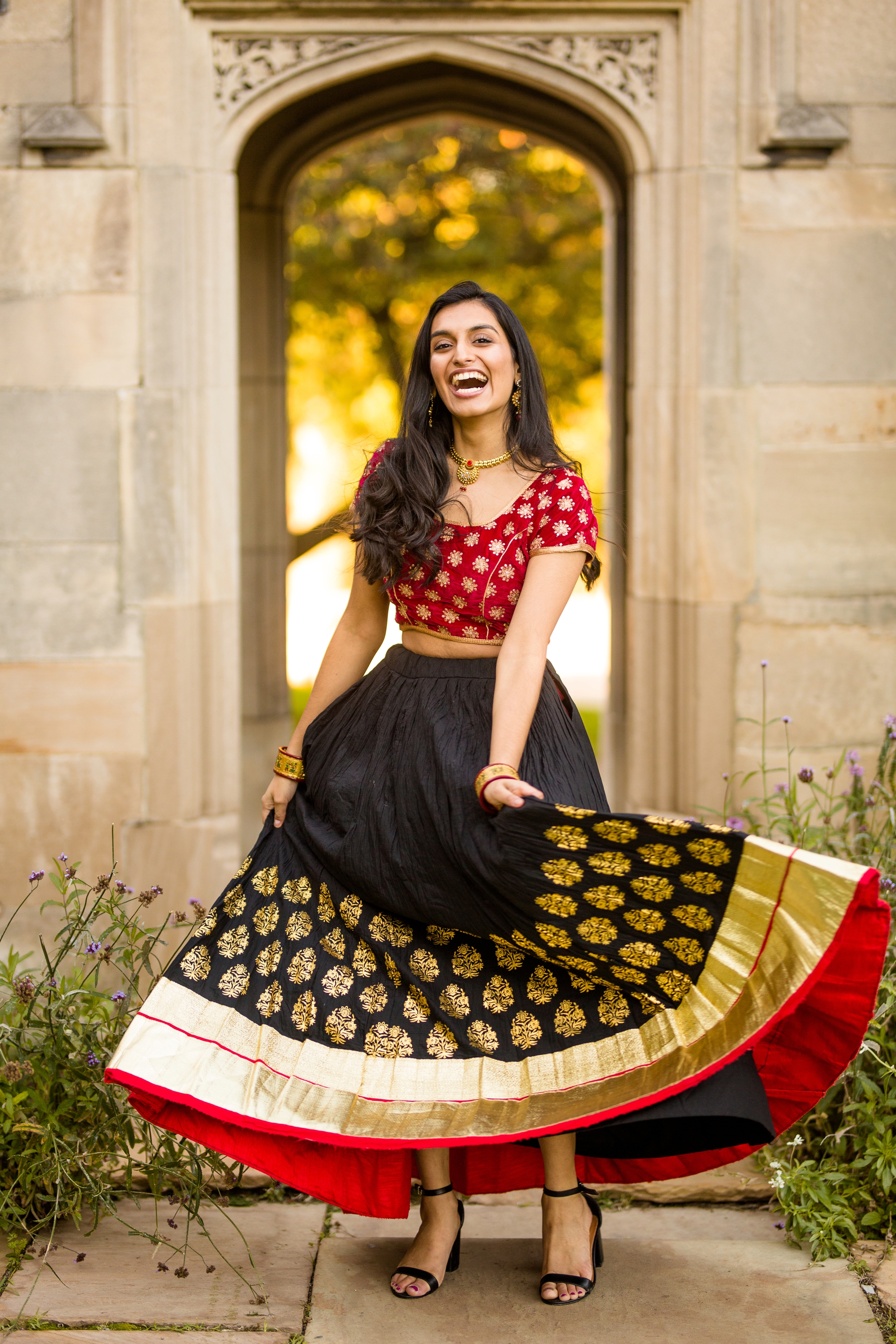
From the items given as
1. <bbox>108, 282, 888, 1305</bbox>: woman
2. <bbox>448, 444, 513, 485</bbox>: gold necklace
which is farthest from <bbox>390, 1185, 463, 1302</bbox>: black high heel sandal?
<bbox>448, 444, 513, 485</bbox>: gold necklace

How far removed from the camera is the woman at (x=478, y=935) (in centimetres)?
228

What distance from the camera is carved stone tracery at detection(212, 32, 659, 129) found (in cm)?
420

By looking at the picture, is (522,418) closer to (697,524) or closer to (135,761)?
(697,524)

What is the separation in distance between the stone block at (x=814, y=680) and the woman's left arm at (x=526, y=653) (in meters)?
1.89

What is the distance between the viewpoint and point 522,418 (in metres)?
2.63

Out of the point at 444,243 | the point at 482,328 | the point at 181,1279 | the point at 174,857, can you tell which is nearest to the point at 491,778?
the point at 482,328

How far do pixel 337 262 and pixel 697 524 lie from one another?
7.21 metres

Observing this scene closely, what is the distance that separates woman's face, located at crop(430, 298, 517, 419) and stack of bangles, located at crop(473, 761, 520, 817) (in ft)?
2.43

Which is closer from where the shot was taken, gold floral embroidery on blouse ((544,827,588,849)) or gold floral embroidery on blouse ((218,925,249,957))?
gold floral embroidery on blouse ((544,827,588,849))

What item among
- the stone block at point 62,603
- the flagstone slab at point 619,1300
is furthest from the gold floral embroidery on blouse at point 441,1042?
the stone block at point 62,603

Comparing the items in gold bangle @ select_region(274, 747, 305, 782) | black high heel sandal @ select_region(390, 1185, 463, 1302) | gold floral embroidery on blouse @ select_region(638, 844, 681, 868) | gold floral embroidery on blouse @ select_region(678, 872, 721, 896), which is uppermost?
gold bangle @ select_region(274, 747, 305, 782)

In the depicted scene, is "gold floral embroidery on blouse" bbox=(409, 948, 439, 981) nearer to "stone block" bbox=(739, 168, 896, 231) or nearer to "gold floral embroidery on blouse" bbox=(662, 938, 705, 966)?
"gold floral embroidery on blouse" bbox=(662, 938, 705, 966)

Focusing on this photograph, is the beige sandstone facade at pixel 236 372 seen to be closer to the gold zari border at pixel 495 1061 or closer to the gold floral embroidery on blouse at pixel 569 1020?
the gold zari border at pixel 495 1061

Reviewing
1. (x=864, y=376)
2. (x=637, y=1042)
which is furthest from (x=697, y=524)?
(x=637, y=1042)
